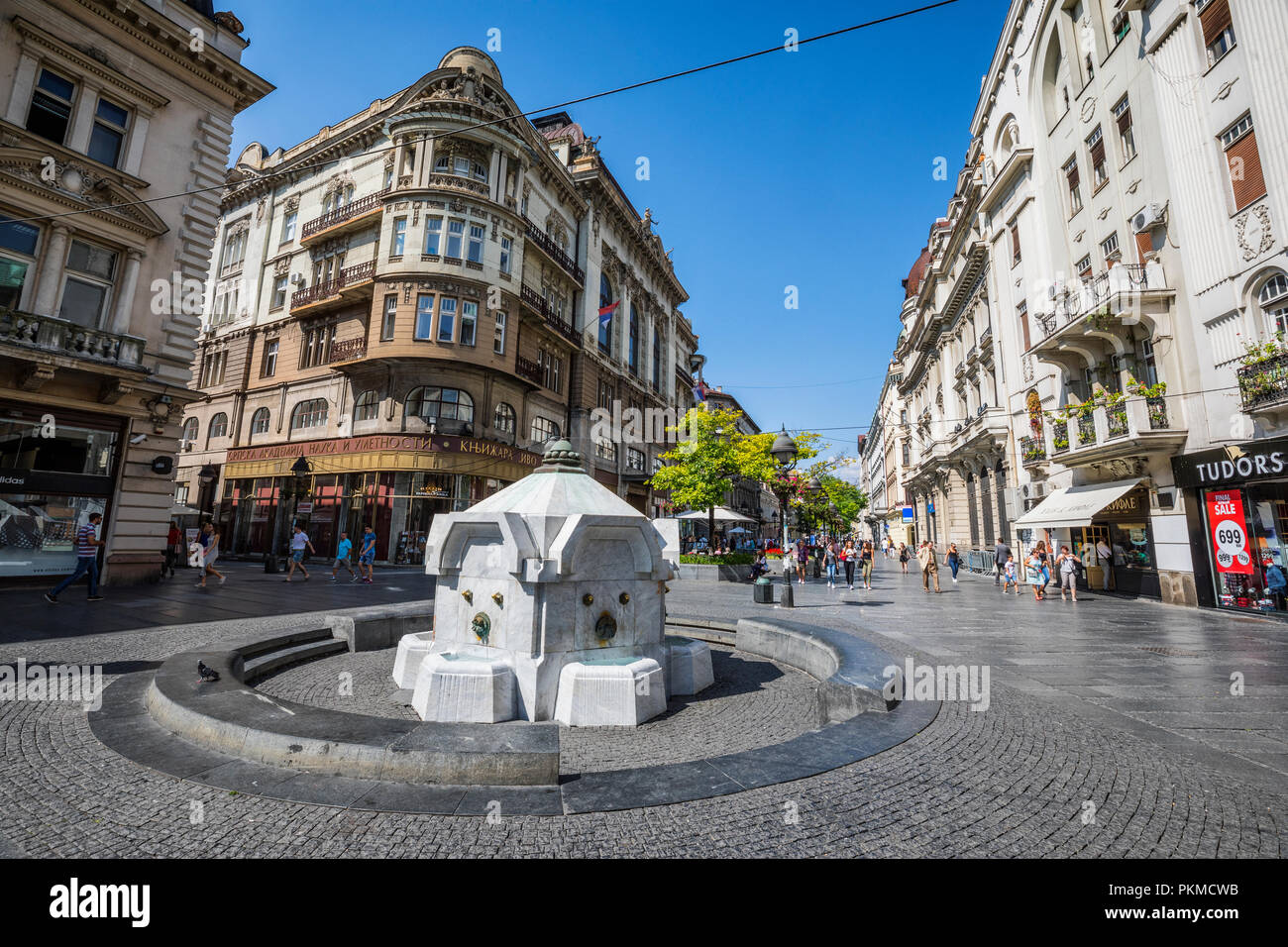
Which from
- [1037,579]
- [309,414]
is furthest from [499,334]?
[1037,579]

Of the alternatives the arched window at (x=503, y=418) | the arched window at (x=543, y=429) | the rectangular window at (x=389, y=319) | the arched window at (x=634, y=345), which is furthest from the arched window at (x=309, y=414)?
the arched window at (x=634, y=345)

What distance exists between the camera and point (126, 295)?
14188 mm

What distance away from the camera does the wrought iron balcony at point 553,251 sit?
89.4ft

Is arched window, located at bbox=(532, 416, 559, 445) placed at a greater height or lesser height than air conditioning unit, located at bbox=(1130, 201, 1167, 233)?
lesser

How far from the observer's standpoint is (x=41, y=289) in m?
13.0

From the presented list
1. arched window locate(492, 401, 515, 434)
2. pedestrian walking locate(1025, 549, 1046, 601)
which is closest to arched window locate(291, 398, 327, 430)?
arched window locate(492, 401, 515, 434)

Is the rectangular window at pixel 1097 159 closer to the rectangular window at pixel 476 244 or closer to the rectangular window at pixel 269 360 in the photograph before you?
the rectangular window at pixel 476 244

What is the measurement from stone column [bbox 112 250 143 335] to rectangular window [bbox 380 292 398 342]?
947 centimetres

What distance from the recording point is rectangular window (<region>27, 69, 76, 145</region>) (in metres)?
13.2

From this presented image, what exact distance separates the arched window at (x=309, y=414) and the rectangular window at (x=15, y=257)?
42.2 feet

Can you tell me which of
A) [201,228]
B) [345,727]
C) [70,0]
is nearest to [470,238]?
[201,228]

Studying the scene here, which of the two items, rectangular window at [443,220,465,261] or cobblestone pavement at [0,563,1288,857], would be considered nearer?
cobblestone pavement at [0,563,1288,857]

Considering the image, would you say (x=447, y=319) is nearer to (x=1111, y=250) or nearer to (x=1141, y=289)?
(x=1141, y=289)

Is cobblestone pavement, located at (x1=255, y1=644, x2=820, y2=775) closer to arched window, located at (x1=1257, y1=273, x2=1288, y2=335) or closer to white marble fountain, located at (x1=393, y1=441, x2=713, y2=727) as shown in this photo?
white marble fountain, located at (x1=393, y1=441, x2=713, y2=727)
